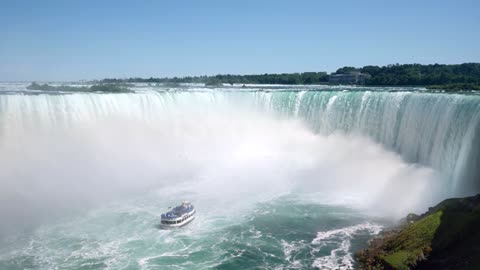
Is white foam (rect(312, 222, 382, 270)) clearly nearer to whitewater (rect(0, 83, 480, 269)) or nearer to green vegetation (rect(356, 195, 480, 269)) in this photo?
whitewater (rect(0, 83, 480, 269))

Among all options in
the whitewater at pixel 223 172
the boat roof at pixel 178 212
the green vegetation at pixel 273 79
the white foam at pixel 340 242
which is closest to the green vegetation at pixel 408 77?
the green vegetation at pixel 273 79

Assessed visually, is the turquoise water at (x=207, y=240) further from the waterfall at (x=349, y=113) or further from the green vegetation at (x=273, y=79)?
the green vegetation at (x=273, y=79)

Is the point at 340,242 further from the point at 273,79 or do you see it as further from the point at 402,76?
the point at 273,79

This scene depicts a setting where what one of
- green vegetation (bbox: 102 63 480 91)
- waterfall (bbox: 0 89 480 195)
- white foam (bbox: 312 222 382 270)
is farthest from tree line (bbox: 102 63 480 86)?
white foam (bbox: 312 222 382 270)

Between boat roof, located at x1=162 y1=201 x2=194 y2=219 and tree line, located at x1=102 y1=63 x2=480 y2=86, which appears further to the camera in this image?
tree line, located at x1=102 y1=63 x2=480 y2=86

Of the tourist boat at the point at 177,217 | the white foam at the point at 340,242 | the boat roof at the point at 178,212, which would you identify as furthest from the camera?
the boat roof at the point at 178,212

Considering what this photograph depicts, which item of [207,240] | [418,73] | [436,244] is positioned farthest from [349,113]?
[418,73]
